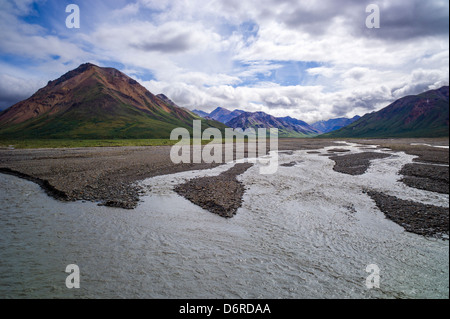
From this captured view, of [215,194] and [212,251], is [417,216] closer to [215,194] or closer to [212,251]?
[212,251]

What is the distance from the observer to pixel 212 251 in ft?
40.6

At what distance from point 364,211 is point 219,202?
Result: 12692mm

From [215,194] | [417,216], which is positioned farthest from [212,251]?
[417,216]

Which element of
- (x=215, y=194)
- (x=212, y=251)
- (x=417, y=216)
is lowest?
(x=212, y=251)

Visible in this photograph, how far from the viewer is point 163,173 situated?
110ft

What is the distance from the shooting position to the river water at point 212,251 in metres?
9.45

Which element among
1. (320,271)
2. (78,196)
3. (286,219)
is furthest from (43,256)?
(286,219)

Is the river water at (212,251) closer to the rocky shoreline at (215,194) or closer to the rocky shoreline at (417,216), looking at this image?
the rocky shoreline at (417,216)

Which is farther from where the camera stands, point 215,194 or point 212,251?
point 215,194

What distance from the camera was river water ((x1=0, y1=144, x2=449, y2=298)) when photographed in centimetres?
945

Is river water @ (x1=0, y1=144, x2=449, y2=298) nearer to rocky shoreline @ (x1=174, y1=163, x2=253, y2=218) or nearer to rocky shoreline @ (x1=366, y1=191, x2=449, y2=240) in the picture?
rocky shoreline @ (x1=366, y1=191, x2=449, y2=240)

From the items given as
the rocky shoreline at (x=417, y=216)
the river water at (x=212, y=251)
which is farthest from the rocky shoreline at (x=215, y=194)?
→ the rocky shoreline at (x=417, y=216)

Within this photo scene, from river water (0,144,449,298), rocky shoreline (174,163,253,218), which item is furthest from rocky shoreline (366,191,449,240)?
rocky shoreline (174,163,253,218)
